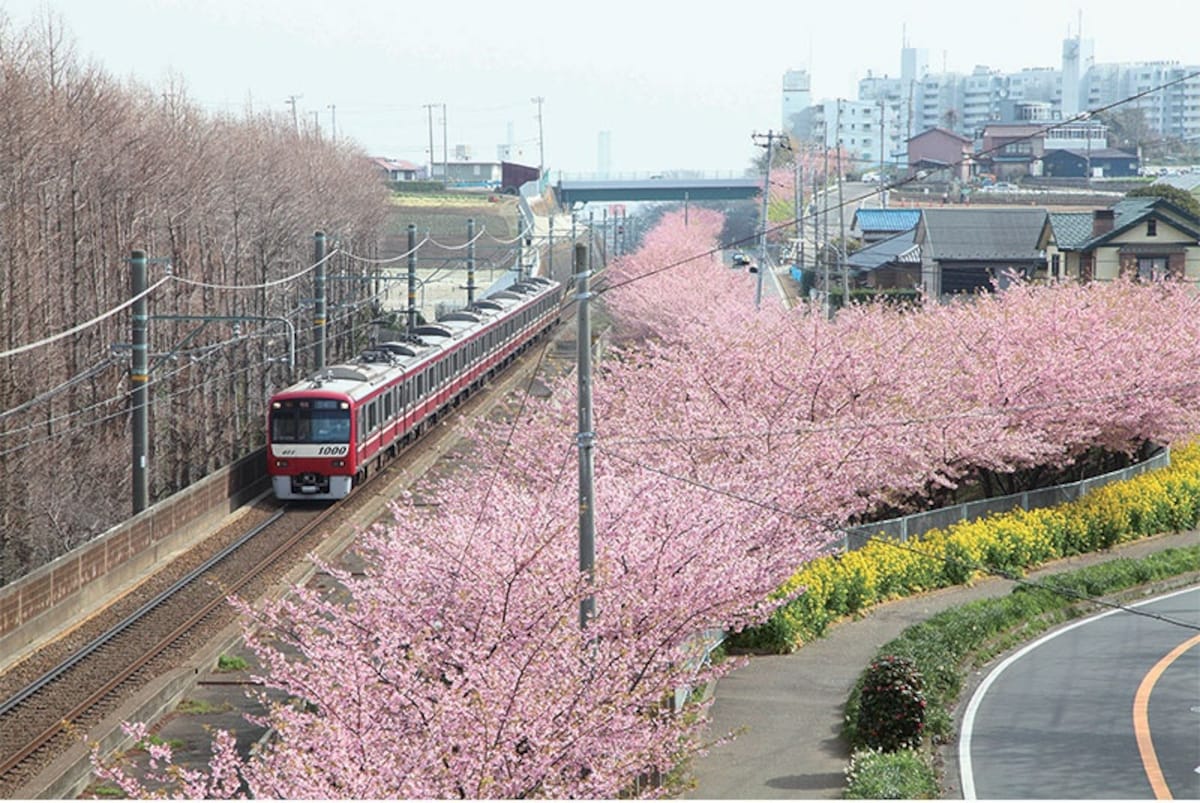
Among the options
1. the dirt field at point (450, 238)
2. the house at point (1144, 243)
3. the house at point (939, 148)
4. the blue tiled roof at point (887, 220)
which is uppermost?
the house at point (939, 148)

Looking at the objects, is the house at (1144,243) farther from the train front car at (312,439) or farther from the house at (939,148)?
the house at (939,148)

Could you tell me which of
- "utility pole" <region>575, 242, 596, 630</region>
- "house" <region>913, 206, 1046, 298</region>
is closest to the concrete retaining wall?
"utility pole" <region>575, 242, 596, 630</region>

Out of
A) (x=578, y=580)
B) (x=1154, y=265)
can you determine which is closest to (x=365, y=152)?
(x=1154, y=265)

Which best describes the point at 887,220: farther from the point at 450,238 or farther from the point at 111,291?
the point at 111,291

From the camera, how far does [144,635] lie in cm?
2092

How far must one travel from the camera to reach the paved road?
14953 mm

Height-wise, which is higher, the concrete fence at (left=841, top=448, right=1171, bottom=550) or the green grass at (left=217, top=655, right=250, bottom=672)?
the concrete fence at (left=841, top=448, right=1171, bottom=550)

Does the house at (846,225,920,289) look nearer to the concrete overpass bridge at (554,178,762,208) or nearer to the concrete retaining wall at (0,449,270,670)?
the concrete retaining wall at (0,449,270,670)

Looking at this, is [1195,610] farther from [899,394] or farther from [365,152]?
[365,152]

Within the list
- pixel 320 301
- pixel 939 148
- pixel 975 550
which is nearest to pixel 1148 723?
pixel 975 550

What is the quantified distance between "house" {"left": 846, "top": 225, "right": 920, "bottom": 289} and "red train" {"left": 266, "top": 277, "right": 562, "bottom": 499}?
81.9 feet

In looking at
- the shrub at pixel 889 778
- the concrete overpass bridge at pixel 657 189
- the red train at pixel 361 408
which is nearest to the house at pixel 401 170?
the concrete overpass bridge at pixel 657 189

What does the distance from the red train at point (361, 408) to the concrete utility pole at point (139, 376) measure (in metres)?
3.35

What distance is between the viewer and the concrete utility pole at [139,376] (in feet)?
80.3
